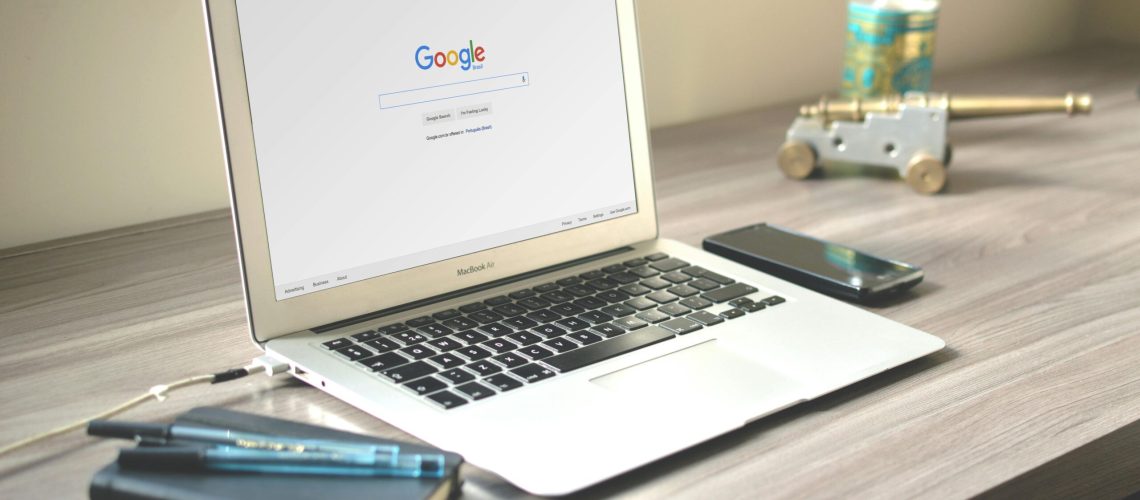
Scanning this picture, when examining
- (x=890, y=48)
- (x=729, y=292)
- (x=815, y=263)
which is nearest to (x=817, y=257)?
(x=815, y=263)

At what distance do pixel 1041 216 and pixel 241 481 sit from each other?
823 mm

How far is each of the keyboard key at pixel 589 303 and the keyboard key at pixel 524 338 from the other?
65 mm

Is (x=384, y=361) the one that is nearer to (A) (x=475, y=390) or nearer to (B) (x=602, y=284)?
(A) (x=475, y=390)

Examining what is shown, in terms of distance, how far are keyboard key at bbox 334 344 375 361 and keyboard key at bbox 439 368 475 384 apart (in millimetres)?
61

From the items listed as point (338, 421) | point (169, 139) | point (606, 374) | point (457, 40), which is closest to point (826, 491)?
point (606, 374)

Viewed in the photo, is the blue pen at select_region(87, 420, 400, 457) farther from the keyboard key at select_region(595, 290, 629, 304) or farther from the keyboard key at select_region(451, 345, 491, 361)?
the keyboard key at select_region(595, 290, 629, 304)

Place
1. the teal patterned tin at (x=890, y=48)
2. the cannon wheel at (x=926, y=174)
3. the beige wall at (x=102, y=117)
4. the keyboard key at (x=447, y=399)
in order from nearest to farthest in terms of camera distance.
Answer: the keyboard key at (x=447, y=399) → the beige wall at (x=102, y=117) → the cannon wheel at (x=926, y=174) → the teal patterned tin at (x=890, y=48)

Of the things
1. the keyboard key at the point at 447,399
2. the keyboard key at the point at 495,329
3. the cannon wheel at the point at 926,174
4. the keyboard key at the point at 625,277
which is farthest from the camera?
the cannon wheel at the point at 926,174

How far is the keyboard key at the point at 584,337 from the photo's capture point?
0.73 m

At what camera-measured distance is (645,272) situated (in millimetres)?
862

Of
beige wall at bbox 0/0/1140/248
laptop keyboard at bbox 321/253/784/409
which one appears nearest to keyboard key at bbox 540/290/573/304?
laptop keyboard at bbox 321/253/784/409

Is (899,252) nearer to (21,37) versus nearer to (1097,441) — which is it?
(1097,441)

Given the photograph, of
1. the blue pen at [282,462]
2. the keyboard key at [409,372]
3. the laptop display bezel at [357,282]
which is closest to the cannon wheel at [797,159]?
the laptop display bezel at [357,282]

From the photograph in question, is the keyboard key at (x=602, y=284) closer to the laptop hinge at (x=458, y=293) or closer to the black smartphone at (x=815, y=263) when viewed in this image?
the laptop hinge at (x=458, y=293)
